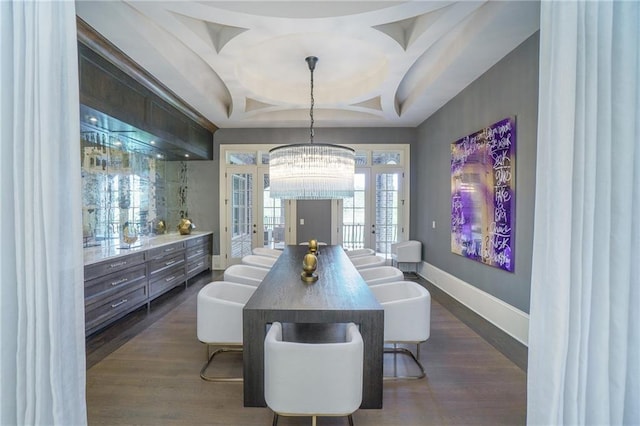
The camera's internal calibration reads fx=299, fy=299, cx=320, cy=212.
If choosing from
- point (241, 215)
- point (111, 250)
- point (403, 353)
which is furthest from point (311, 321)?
point (241, 215)

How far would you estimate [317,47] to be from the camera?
3525mm

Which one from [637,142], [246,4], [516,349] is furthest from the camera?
[516,349]

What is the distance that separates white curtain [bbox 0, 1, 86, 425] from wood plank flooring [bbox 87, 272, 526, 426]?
85 cm

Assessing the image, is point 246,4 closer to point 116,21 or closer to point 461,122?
point 116,21

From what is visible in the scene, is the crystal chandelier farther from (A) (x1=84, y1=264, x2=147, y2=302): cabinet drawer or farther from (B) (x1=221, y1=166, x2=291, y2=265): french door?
(B) (x1=221, y1=166, x2=291, y2=265): french door

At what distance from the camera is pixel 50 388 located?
1.31 meters

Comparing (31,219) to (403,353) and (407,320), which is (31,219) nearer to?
(407,320)

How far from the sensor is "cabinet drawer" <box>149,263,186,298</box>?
4.00m

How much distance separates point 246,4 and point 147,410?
315 centimetres

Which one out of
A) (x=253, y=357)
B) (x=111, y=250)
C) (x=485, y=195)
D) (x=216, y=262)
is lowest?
(x=216, y=262)

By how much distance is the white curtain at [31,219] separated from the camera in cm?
127

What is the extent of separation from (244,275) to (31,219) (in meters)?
2.12

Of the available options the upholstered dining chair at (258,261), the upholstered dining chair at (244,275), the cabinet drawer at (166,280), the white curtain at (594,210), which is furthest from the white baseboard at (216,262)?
the white curtain at (594,210)

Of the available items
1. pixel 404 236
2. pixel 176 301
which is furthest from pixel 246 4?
pixel 404 236
